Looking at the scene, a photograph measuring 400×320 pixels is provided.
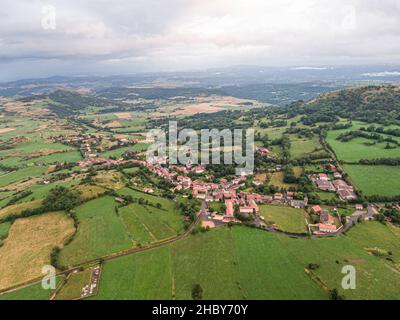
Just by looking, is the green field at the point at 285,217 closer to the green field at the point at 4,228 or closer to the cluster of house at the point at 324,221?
the cluster of house at the point at 324,221

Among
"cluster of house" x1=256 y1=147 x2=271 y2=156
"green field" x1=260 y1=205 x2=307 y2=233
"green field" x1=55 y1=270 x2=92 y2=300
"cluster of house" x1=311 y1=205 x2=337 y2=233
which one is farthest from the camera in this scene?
"cluster of house" x1=256 y1=147 x2=271 y2=156

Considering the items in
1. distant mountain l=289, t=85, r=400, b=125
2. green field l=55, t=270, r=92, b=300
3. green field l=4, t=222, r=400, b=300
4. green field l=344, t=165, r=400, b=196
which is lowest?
green field l=55, t=270, r=92, b=300

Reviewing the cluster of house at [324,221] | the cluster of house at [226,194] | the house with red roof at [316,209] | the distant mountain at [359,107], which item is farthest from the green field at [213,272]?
the distant mountain at [359,107]

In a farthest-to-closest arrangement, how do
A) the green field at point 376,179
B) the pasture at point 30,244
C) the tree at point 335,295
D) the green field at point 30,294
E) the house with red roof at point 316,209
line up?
1. the green field at point 376,179
2. the house with red roof at point 316,209
3. the pasture at point 30,244
4. the green field at point 30,294
5. the tree at point 335,295

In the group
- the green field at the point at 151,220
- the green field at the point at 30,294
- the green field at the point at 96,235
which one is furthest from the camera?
the green field at the point at 151,220

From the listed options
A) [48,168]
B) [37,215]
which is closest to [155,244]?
[37,215]

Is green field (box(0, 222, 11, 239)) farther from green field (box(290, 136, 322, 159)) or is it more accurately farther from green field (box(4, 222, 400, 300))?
green field (box(290, 136, 322, 159))

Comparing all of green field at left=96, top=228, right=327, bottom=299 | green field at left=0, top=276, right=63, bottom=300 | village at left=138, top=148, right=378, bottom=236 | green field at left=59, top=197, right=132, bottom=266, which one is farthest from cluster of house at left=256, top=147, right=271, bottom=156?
green field at left=0, top=276, right=63, bottom=300

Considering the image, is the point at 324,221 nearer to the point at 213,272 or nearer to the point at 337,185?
the point at 337,185
